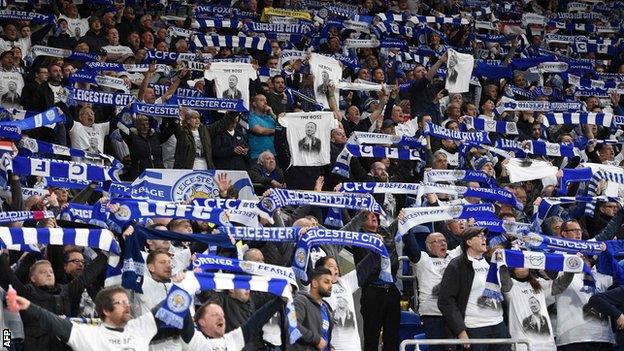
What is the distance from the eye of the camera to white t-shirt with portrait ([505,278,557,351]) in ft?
47.9

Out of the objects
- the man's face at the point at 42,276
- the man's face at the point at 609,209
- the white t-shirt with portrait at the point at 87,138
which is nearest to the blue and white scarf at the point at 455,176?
the man's face at the point at 609,209

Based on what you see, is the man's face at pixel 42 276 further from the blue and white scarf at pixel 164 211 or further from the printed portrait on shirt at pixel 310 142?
the printed portrait on shirt at pixel 310 142

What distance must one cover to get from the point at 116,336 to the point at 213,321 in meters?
0.89

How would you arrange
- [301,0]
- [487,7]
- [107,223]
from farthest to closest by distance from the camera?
[487,7], [301,0], [107,223]

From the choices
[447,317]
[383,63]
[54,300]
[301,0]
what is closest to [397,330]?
[447,317]

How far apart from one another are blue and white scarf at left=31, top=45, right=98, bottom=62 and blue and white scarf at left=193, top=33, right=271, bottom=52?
1845 mm

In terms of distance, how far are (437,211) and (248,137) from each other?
3742mm

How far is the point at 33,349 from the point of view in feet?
39.9

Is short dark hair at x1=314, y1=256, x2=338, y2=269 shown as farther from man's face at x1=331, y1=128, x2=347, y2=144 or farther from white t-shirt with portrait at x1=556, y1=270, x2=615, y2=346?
man's face at x1=331, y1=128, x2=347, y2=144

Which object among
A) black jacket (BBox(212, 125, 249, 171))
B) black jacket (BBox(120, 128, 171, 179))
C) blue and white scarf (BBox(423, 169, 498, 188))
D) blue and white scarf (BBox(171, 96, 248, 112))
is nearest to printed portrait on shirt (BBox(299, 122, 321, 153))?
black jacket (BBox(212, 125, 249, 171))

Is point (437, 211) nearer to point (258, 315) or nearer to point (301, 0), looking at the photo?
point (258, 315)

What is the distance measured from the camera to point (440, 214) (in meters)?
15.4

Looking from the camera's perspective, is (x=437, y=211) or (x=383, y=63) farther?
(x=383, y=63)

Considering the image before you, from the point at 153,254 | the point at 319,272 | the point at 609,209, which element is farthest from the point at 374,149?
the point at 153,254
